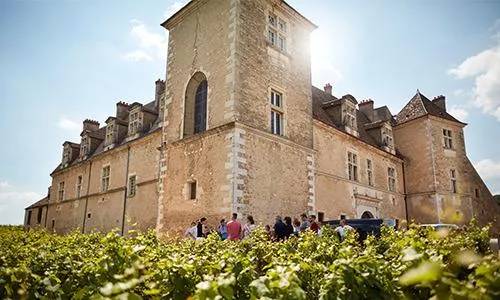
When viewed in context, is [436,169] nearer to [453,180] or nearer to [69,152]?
[453,180]

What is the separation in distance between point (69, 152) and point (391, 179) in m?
24.4

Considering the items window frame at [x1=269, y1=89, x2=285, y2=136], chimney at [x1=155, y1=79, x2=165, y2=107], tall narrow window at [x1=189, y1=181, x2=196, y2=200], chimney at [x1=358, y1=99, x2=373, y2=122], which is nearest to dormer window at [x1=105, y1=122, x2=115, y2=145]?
chimney at [x1=155, y1=79, x2=165, y2=107]

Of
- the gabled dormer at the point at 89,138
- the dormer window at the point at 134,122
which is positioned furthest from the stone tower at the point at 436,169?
the gabled dormer at the point at 89,138

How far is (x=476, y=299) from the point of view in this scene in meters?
1.45

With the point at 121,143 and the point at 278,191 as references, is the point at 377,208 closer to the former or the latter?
the point at 278,191

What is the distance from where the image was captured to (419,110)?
23391 millimetres

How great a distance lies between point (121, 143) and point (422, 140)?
19.4 m

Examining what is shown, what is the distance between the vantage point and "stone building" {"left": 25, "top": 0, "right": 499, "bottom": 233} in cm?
1215

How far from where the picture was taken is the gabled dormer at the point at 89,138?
1007 inches

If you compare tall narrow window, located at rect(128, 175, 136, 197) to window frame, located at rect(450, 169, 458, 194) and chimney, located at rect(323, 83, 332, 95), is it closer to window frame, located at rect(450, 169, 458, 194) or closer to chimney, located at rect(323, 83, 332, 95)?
chimney, located at rect(323, 83, 332, 95)

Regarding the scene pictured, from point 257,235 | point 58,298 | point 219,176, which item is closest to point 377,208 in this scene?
point 219,176

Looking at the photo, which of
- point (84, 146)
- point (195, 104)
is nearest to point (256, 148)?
point (195, 104)

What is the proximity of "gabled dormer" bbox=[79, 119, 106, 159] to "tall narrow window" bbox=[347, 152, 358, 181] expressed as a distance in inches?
720

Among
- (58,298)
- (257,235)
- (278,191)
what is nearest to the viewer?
(58,298)
